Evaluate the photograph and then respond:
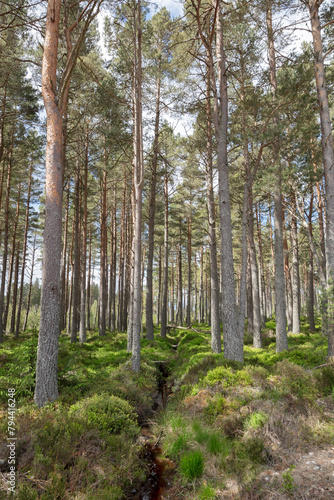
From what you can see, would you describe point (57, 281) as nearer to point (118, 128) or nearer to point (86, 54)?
point (118, 128)

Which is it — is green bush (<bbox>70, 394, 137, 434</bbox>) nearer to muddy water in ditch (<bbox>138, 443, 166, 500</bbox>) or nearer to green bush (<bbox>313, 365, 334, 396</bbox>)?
muddy water in ditch (<bbox>138, 443, 166, 500</bbox>)

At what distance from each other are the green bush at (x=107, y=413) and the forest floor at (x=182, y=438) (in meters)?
0.02

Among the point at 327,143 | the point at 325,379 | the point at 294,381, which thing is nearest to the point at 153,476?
the point at 294,381


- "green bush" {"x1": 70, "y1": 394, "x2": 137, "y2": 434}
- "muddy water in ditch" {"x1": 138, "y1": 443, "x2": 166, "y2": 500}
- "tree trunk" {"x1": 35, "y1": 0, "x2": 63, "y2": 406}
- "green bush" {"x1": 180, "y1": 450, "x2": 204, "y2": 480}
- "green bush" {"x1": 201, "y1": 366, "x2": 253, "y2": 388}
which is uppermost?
"tree trunk" {"x1": 35, "y1": 0, "x2": 63, "y2": 406}

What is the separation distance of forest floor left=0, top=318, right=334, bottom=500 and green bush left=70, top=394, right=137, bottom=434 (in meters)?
0.02

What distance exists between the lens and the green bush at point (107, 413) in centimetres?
498

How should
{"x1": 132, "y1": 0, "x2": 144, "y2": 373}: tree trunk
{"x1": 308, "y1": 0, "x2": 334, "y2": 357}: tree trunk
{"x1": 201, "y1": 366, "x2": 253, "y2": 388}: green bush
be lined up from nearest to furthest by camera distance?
{"x1": 201, "y1": 366, "x2": 253, "y2": 388}: green bush → {"x1": 308, "y1": 0, "x2": 334, "y2": 357}: tree trunk → {"x1": 132, "y1": 0, "x2": 144, "y2": 373}: tree trunk

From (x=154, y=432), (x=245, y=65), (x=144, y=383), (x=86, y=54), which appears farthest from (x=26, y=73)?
(x=154, y=432)

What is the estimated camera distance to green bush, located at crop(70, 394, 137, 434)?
498cm

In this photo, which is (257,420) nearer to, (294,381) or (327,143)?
(294,381)

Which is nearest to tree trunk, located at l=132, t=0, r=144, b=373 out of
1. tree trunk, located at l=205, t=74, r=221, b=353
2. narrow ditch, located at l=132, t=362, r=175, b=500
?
narrow ditch, located at l=132, t=362, r=175, b=500

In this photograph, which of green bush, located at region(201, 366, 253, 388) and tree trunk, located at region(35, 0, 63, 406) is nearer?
tree trunk, located at region(35, 0, 63, 406)

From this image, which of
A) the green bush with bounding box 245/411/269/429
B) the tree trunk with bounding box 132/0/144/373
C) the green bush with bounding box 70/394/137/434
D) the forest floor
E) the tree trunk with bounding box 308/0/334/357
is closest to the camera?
the forest floor

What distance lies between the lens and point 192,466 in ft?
13.8
